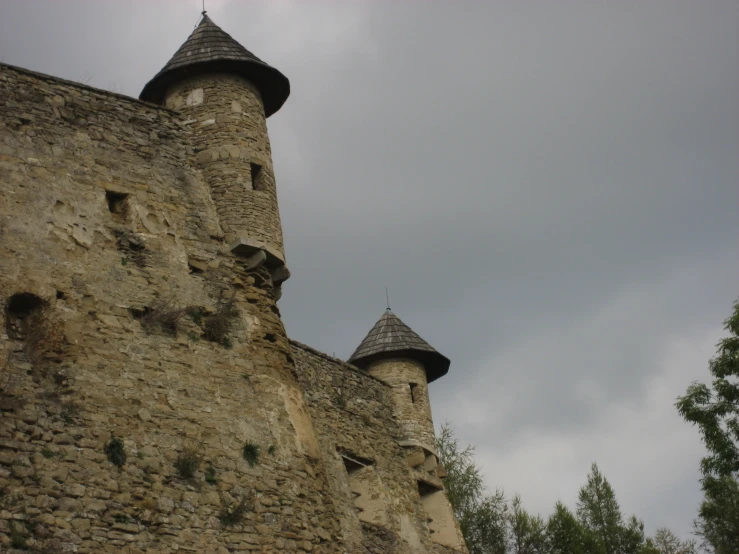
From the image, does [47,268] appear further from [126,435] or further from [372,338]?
[372,338]

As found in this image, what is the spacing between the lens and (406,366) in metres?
23.1

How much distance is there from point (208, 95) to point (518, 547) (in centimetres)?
1880

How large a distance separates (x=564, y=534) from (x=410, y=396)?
1043 cm

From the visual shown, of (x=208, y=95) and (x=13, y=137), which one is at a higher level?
(x=208, y=95)

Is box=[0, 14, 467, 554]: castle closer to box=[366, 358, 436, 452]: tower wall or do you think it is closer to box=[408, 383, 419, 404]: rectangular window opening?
box=[366, 358, 436, 452]: tower wall

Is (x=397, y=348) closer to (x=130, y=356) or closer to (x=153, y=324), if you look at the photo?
(x=153, y=324)

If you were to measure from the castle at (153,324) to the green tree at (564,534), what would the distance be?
46.3 feet

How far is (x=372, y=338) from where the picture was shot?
2375cm

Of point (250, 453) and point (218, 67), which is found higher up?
point (218, 67)

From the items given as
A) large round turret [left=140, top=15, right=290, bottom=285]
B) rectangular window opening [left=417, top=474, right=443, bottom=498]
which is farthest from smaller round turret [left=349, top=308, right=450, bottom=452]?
large round turret [left=140, top=15, right=290, bottom=285]

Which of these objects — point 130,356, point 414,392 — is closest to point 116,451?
point 130,356

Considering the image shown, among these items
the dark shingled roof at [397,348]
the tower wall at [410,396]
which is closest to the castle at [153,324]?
the tower wall at [410,396]

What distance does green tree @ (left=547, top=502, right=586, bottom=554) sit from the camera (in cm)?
3009

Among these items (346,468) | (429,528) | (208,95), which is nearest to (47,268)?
(208,95)
